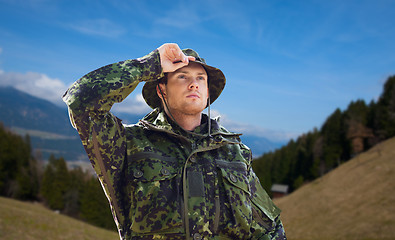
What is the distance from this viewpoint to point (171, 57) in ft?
10.5

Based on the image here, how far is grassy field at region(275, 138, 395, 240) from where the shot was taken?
29.7 metres

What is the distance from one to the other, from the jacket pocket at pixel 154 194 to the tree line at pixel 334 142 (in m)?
58.6

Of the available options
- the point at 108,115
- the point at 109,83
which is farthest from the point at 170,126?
the point at 109,83

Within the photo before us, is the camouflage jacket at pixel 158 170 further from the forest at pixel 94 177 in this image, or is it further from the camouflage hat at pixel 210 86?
the forest at pixel 94 177

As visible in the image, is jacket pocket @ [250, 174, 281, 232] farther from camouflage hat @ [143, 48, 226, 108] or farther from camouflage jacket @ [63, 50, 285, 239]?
camouflage hat @ [143, 48, 226, 108]

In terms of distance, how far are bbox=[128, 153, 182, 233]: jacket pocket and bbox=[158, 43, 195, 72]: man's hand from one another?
869 mm

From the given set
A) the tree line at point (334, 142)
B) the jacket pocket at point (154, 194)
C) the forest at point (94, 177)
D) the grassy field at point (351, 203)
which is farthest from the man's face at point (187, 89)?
the tree line at point (334, 142)

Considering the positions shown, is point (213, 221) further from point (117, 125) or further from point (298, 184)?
point (298, 184)

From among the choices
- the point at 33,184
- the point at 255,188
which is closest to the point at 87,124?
the point at 255,188

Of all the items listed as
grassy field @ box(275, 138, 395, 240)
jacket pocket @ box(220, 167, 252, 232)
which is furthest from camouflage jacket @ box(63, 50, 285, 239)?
grassy field @ box(275, 138, 395, 240)

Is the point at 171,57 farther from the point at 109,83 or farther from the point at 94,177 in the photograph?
the point at 94,177

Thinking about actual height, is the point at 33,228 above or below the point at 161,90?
below

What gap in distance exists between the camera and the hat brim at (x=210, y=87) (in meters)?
3.77

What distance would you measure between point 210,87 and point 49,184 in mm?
57096
